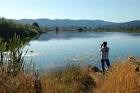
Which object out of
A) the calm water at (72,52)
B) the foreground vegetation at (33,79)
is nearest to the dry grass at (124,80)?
the foreground vegetation at (33,79)

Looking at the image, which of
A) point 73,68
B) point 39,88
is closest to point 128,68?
point 39,88

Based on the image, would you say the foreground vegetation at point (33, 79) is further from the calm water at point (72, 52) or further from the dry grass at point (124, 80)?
the calm water at point (72, 52)

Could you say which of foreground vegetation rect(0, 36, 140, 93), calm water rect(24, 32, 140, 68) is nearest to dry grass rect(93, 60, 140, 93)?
foreground vegetation rect(0, 36, 140, 93)

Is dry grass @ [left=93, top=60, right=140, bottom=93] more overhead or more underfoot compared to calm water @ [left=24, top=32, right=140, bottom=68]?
more overhead

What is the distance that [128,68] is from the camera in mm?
8133

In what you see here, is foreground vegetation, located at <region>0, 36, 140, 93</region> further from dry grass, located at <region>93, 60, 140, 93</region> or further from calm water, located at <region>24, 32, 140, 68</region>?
calm water, located at <region>24, 32, 140, 68</region>

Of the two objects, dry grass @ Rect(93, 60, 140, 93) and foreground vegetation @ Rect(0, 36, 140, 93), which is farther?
dry grass @ Rect(93, 60, 140, 93)

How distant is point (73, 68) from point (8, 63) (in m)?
5.37

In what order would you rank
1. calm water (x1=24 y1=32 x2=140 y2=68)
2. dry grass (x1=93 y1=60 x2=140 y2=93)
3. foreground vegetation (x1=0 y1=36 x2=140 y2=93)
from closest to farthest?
foreground vegetation (x1=0 y1=36 x2=140 y2=93) → dry grass (x1=93 y1=60 x2=140 y2=93) → calm water (x1=24 y1=32 x2=140 y2=68)

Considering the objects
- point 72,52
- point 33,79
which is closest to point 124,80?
point 33,79

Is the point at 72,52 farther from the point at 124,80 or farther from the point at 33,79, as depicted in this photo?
the point at 124,80

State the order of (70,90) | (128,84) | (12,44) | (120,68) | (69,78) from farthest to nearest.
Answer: (69,78), (70,90), (12,44), (120,68), (128,84)

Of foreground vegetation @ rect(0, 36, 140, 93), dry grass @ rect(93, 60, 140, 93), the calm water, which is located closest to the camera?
foreground vegetation @ rect(0, 36, 140, 93)

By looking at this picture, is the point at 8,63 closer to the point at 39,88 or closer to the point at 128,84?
the point at 39,88
